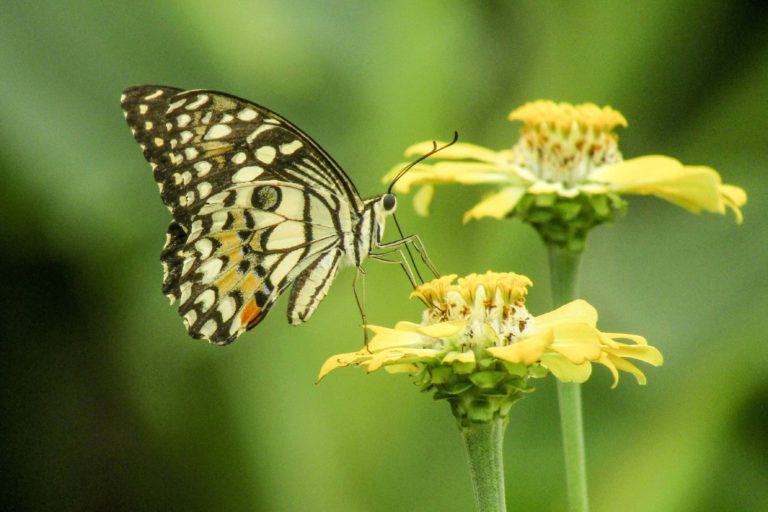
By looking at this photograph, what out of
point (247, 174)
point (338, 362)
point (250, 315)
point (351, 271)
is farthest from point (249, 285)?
point (351, 271)

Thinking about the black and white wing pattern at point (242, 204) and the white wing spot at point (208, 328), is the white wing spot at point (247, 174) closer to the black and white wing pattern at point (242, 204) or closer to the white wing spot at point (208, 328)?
the black and white wing pattern at point (242, 204)

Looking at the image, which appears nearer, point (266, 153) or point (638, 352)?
point (638, 352)

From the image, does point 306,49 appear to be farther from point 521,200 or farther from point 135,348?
point 521,200

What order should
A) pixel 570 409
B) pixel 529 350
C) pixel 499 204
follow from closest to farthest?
pixel 529 350 → pixel 570 409 → pixel 499 204

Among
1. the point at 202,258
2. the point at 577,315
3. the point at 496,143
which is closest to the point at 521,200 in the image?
the point at 577,315

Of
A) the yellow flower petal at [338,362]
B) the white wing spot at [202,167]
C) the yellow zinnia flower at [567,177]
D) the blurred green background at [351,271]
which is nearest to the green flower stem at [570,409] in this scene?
the yellow zinnia flower at [567,177]

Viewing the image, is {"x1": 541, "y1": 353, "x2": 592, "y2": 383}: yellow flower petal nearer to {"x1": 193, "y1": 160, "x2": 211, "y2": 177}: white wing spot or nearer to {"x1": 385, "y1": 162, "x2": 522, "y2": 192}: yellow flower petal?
{"x1": 385, "y1": 162, "x2": 522, "y2": 192}: yellow flower petal

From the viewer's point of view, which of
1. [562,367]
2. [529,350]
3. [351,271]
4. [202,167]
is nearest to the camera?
[529,350]

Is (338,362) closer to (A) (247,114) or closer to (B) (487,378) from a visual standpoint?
(B) (487,378)

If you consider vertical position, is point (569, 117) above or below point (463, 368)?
above
